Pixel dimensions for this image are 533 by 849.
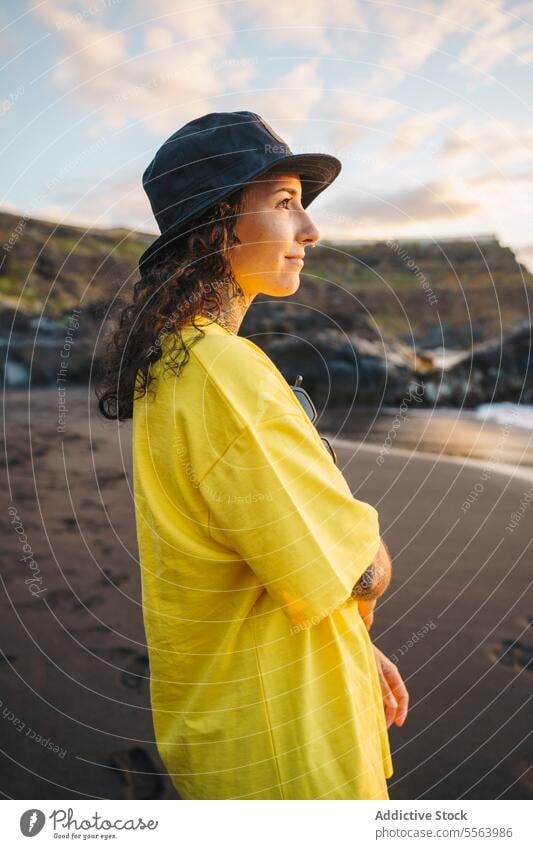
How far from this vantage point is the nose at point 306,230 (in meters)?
1.26

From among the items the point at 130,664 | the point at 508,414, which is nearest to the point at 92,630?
the point at 130,664

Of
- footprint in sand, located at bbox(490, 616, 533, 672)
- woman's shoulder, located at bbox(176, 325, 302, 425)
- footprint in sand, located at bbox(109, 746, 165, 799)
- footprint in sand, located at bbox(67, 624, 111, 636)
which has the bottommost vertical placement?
footprint in sand, located at bbox(109, 746, 165, 799)

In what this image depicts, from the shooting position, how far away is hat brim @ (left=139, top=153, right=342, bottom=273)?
1176 mm

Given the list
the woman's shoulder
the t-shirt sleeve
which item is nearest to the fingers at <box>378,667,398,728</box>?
the t-shirt sleeve

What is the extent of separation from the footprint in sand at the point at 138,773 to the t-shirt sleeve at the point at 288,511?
4.62 ft

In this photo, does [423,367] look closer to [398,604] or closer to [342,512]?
[398,604]

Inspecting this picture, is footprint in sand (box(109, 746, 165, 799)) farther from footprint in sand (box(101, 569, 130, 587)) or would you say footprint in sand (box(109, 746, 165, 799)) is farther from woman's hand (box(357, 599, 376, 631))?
footprint in sand (box(101, 569, 130, 587))

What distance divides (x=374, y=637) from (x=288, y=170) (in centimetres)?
234

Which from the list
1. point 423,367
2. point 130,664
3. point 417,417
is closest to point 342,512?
point 130,664

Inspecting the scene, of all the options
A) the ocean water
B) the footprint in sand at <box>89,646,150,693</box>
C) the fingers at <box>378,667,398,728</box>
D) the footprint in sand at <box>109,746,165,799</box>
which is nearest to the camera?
the fingers at <box>378,667,398,728</box>

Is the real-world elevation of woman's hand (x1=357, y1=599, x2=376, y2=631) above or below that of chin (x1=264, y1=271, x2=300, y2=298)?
below

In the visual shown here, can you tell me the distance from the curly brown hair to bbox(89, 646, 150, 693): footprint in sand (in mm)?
1742

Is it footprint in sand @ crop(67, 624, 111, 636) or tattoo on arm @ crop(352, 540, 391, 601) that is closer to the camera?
tattoo on arm @ crop(352, 540, 391, 601)
